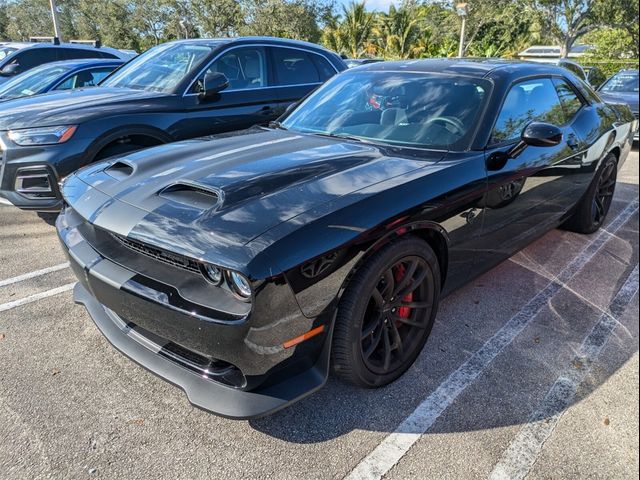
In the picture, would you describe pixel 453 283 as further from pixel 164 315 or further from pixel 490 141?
pixel 164 315

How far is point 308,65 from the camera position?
5.57m

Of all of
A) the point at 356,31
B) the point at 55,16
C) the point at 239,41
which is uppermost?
the point at 239,41

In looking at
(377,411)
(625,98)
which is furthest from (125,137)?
(625,98)

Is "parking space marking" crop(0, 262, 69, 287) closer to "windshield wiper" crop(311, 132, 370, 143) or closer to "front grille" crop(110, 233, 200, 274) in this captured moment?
"front grille" crop(110, 233, 200, 274)

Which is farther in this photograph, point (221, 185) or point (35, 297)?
point (35, 297)

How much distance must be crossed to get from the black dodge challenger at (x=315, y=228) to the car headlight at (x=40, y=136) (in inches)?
51.8

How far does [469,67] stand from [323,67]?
2.88 metres

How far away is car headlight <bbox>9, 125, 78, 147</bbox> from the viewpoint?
3.75m

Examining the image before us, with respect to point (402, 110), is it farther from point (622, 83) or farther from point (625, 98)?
point (622, 83)

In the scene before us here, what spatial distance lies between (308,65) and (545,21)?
2538 cm

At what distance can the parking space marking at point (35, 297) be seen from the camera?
10.1 feet

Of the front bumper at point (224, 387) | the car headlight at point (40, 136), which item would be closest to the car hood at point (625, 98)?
the car headlight at point (40, 136)

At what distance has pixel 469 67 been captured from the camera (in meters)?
3.19

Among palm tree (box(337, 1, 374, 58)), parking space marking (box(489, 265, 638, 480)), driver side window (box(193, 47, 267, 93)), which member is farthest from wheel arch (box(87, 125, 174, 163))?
palm tree (box(337, 1, 374, 58))
